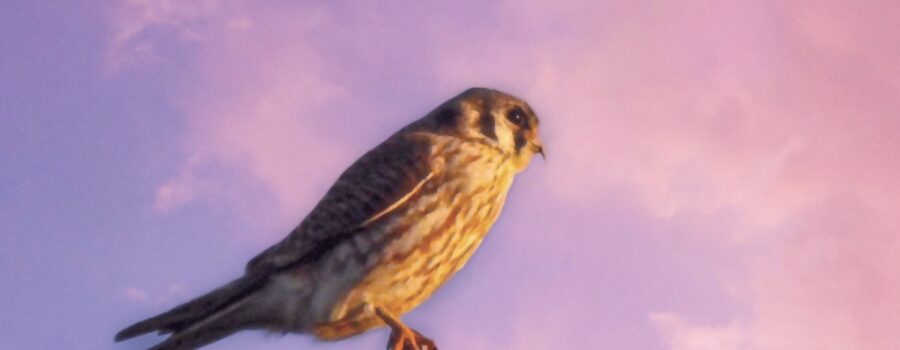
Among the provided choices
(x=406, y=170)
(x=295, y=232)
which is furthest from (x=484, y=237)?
(x=295, y=232)

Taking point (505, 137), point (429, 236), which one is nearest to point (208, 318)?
point (429, 236)

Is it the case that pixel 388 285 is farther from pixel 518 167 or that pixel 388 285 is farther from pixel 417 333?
pixel 518 167

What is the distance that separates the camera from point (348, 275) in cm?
426

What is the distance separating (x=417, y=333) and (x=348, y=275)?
39cm

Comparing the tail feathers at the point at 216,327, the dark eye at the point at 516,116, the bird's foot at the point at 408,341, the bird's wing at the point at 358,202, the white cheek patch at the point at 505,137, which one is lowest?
the bird's foot at the point at 408,341

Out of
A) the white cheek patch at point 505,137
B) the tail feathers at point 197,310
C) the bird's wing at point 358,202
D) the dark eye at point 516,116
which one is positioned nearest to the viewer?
the tail feathers at point 197,310

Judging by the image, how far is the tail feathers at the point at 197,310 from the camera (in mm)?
3811

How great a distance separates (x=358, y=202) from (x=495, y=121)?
0.83 m

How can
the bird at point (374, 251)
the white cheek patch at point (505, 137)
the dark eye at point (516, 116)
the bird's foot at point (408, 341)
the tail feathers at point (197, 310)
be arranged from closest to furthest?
the tail feathers at point (197, 310), the bird's foot at point (408, 341), the bird at point (374, 251), the white cheek patch at point (505, 137), the dark eye at point (516, 116)

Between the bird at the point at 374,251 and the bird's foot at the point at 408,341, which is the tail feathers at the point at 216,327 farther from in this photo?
the bird's foot at the point at 408,341

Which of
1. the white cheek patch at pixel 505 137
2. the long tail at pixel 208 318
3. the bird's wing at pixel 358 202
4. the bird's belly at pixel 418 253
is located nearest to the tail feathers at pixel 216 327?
the long tail at pixel 208 318

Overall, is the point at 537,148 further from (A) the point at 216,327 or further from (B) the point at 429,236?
(A) the point at 216,327

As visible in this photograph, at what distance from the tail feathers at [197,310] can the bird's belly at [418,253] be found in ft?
1.12

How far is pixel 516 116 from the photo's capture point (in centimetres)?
498
